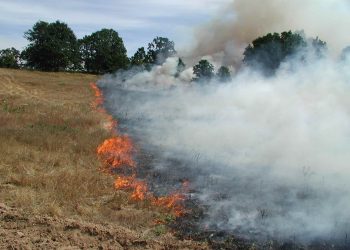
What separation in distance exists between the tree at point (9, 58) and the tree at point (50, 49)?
6511mm

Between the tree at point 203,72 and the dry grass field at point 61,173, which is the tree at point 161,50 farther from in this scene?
the dry grass field at point 61,173

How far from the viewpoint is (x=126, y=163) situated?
13.1 meters

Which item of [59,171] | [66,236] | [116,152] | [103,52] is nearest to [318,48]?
[116,152]

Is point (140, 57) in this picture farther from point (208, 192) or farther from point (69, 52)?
point (208, 192)

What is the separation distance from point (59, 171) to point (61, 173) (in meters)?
0.29

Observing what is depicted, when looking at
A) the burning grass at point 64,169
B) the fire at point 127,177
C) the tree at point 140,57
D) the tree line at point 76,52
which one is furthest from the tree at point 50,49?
the fire at point 127,177

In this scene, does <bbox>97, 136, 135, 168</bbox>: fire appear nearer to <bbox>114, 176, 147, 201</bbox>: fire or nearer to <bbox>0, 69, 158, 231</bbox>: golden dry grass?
<bbox>0, 69, 158, 231</bbox>: golden dry grass

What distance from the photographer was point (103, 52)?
6262cm

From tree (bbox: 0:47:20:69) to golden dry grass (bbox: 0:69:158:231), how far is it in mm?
47977

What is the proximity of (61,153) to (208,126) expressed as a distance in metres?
6.48

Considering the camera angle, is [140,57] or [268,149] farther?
[140,57]

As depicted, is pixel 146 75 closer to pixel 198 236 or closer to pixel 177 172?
pixel 177 172

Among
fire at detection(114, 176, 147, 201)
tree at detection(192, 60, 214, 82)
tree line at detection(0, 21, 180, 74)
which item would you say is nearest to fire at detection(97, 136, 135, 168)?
fire at detection(114, 176, 147, 201)

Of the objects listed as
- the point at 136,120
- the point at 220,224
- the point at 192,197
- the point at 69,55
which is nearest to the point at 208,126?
the point at 136,120
